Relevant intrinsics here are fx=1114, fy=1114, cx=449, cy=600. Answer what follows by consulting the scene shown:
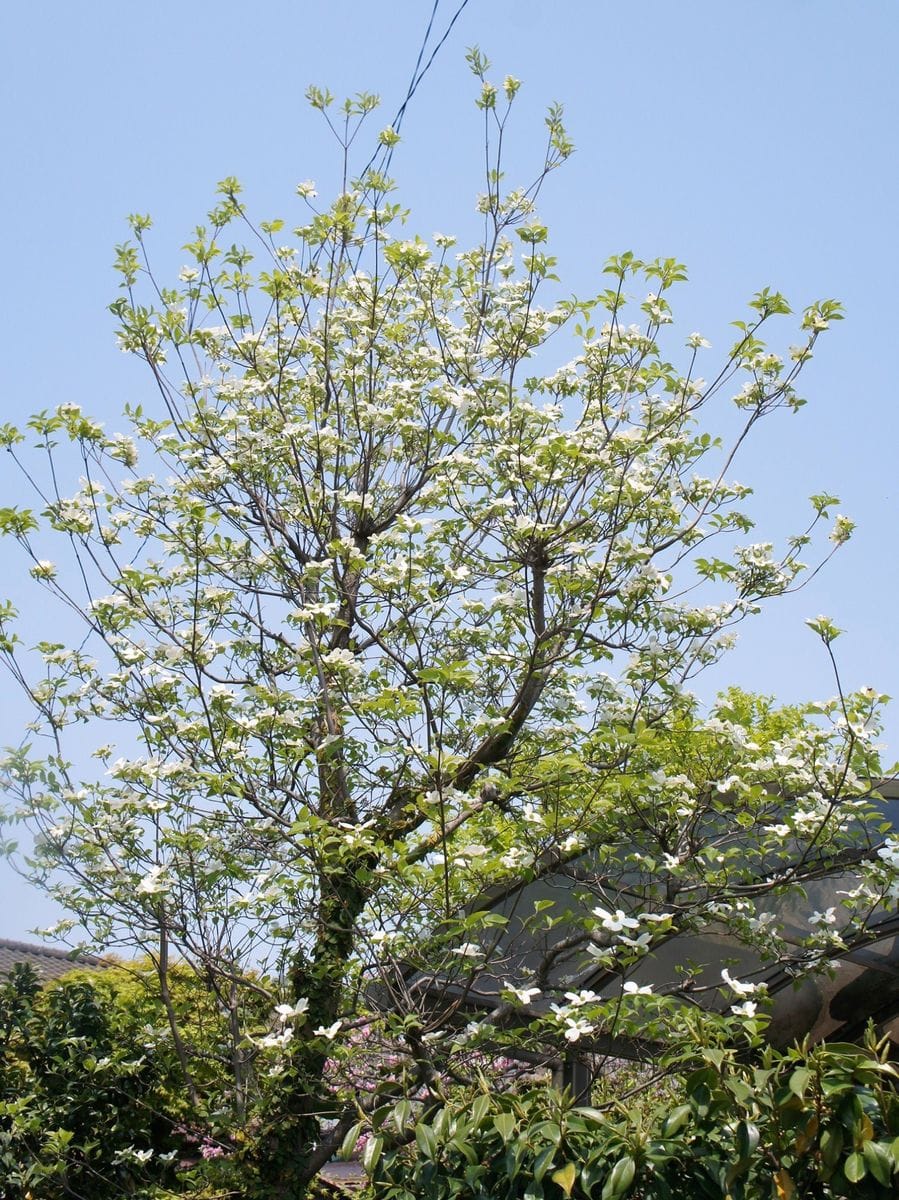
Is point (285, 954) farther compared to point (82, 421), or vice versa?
point (82, 421)

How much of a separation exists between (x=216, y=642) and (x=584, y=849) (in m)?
1.99

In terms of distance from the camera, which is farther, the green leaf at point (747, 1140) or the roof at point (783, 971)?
the roof at point (783, 971)

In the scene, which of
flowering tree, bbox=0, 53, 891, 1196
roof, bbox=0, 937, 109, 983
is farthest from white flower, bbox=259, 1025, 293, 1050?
roof, bbox=0, 937, 109, 983

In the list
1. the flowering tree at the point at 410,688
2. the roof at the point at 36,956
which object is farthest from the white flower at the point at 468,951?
the roof at the point at 36,956

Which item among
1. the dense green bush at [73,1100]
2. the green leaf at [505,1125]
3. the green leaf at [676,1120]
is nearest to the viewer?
the green leaf at [676,1120]

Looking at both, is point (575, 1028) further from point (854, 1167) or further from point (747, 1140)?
point (854, 1167)

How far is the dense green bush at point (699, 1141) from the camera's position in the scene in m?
2.54

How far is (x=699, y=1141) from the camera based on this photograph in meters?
2.76

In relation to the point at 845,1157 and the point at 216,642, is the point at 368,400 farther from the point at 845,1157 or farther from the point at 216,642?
the point at 845,1157

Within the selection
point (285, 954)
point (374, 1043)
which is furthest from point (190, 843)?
point (374, 1043)

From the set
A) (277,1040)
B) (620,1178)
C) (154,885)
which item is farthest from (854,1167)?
(154,885)

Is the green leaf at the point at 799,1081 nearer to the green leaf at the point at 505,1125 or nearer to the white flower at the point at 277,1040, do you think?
the green leaf at the point at 505,1125

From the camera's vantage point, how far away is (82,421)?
544 cm

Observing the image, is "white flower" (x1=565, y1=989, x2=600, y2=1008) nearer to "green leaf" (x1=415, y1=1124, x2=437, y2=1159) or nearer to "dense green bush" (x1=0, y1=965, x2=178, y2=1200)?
"green leaf" (x1=415, y1=1124, x2=437, y2=1159)
